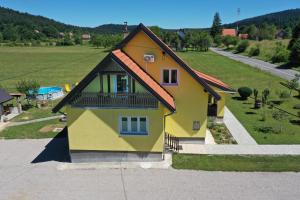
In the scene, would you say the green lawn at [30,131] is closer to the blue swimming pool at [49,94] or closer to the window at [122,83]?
the window at [122,83]

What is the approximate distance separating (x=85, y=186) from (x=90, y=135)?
3.16m

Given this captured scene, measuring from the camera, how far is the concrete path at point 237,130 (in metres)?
19.2

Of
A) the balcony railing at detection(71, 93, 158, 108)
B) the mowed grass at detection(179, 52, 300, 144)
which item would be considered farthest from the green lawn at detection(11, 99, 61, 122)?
the mowed grass at detection(179, 52, 300, 144)

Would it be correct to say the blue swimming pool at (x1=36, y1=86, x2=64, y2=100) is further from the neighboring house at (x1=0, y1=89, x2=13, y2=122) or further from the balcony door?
the balcony door

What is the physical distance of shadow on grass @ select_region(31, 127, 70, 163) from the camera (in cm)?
1684

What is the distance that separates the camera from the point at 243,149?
18.0 meters

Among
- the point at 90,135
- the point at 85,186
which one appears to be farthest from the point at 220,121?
the point at 85,186

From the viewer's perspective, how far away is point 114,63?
15.1 m

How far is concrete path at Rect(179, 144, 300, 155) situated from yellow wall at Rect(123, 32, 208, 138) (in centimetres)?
113

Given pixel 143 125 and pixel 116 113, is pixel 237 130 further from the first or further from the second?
pixel 116 113

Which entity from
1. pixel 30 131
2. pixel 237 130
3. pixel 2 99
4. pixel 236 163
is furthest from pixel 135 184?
pixel 2 99

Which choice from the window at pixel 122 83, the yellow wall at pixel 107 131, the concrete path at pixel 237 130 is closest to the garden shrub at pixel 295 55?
the concrete path at pixel 237 130

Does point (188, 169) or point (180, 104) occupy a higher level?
point (180, 104)

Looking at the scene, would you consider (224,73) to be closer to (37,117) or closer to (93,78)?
(37,117)
